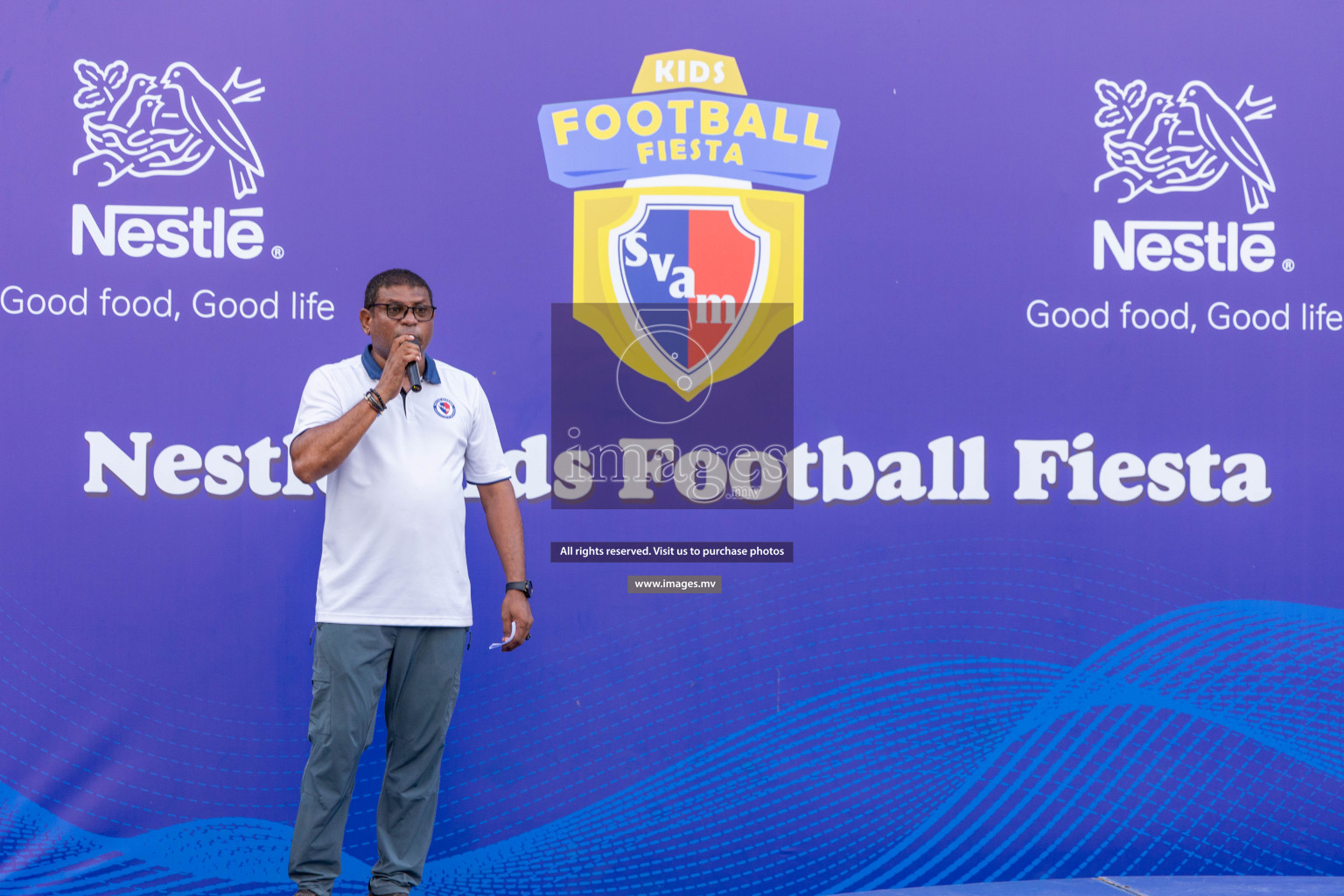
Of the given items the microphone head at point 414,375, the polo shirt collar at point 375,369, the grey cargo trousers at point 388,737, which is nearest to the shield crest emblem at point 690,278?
the polo shirt collar at point 375,369

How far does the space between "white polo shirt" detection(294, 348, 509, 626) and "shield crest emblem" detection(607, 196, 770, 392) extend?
31.1 inches

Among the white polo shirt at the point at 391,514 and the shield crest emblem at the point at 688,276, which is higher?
the shield crest emblem at the point at 688,276

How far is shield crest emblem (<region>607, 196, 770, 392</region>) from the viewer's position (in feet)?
10.9

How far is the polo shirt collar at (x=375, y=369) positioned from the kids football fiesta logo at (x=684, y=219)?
61 cm

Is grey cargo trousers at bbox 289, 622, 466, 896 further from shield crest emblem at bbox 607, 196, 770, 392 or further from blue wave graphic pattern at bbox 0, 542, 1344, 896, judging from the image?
shield crest emblem at bbox 607, 196, 770, 392

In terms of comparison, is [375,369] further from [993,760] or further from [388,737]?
[993,760]

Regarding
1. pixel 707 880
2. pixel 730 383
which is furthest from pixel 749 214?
pixel 707 880

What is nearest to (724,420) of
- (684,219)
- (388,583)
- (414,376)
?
(684,219)

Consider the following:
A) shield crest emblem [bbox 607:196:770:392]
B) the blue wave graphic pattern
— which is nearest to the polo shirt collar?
shield crest emblem [bbox 607:196:770:392]

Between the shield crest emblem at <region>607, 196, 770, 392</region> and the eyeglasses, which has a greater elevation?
the shield crest emblem at <region>607, 196, 770, 392</region>

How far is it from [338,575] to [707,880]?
4.96 ft

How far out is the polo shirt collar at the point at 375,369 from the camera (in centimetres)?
284

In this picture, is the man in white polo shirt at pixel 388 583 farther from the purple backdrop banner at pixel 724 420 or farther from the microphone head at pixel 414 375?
the purple backdrop banner at pixel 724 420

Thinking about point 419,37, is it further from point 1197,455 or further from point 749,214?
point 1197,455
